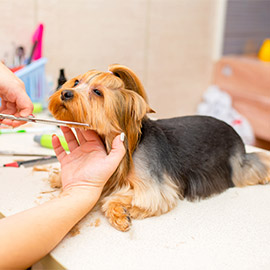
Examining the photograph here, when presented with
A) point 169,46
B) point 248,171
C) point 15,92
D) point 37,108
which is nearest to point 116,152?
point 15,92

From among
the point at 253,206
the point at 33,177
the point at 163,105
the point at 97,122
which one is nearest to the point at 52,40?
the point at 163,105

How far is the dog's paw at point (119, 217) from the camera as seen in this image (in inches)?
31.8

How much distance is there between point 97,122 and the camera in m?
0.85

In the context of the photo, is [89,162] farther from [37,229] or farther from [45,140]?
[45,140]

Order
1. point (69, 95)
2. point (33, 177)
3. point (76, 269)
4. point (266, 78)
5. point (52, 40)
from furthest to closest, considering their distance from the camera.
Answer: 1. point (266, 78)
2. point (52, 40)
3. point (33, 177)
4. point (69, 95)
5. point (76, 269)

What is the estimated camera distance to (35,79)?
166 cm

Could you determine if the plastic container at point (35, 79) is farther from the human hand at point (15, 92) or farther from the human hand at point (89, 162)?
the human hand at point (89, 162)

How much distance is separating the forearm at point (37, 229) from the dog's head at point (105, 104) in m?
0.17

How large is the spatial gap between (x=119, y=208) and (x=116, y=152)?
0.12 metres

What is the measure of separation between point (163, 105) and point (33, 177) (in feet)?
5.50

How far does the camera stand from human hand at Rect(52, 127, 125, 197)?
86 centimetres

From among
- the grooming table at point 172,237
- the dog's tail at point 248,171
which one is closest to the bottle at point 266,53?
the dog's tail at point 248,171

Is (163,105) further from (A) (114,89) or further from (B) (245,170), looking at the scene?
(A) (114,89)

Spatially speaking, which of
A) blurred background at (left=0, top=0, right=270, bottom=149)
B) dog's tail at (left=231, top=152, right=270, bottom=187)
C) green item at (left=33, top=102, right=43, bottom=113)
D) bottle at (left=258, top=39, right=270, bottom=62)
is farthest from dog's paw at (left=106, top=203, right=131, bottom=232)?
bottle at (left=258, top=39, right=270, bottom=62)
